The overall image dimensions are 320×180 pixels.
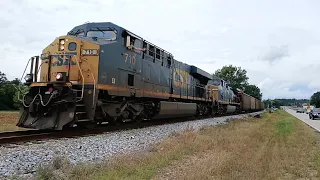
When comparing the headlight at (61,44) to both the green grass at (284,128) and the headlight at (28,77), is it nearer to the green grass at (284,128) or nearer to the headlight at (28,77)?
the headlight at (28,77)

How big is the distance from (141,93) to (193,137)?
4068 mm

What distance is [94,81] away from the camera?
948cm

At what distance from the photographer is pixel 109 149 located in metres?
7.10

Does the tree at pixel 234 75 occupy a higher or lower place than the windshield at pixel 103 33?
higher

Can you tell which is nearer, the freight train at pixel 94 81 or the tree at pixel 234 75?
the freight train at pixel 94 81

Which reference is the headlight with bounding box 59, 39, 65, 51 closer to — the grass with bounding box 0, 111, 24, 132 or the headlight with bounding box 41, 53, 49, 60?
the headlight with bounding box 41, 53, 49, 60

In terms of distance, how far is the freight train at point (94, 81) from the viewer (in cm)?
909

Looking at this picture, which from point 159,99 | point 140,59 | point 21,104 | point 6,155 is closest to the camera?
point 6,155

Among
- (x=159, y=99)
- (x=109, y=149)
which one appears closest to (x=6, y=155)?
(x=109, y=149)

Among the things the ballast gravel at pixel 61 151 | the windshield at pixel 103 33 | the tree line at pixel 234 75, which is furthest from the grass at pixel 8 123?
the tree line at pixel 234 75

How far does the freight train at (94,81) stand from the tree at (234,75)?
308ft

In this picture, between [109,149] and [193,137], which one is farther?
[193,137]

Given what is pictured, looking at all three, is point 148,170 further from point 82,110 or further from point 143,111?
point 143,111

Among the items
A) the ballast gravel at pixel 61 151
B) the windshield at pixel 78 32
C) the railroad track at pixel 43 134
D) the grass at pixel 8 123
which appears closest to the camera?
the ballast gravel at pixel 61 151
